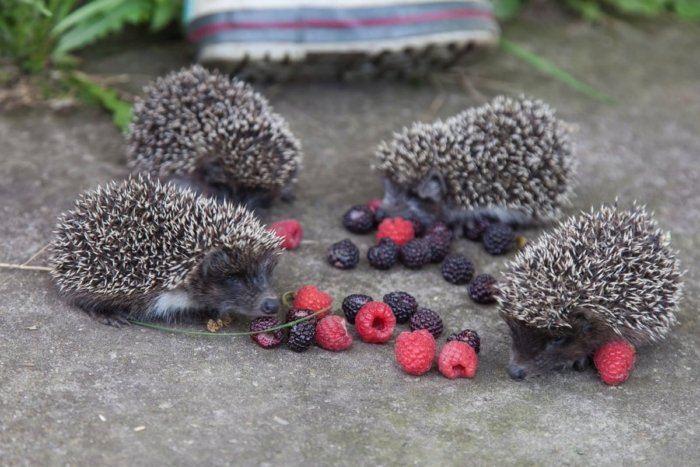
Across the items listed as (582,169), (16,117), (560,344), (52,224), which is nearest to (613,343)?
(560,344)

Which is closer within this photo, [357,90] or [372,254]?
[372,254]

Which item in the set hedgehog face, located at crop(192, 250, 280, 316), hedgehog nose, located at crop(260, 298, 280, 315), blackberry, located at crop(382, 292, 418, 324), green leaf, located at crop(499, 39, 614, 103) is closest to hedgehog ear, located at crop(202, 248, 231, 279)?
hedgehog face, located at crop(192, 250, 280, 316)

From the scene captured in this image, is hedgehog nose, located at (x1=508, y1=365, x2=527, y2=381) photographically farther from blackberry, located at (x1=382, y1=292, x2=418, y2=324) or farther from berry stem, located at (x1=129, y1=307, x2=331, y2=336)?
berry stem, located at (x1=129, y1=307, x2=331, y2=336)

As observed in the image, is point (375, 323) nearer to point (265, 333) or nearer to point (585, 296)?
point (265, 333)

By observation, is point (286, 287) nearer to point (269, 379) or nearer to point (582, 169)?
point (269, 379)

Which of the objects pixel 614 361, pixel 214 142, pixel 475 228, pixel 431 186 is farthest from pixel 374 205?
pixel 614 361

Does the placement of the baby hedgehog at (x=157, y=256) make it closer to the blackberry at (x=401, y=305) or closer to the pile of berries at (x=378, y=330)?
the pile of berries at (x=378, y=330)
